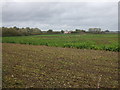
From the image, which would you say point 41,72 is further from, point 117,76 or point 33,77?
point 117,76

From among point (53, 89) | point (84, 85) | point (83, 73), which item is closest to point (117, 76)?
point (83, 73)

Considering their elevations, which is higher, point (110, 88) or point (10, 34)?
point (10, 34)

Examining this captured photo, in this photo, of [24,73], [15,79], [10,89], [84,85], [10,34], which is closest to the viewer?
[10,89]

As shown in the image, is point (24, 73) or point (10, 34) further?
point (10, 34)

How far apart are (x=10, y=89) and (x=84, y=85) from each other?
5.74 feet

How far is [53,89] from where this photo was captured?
3453 millimetres

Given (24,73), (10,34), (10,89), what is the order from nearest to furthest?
(10,89), (24,73), (10,34)

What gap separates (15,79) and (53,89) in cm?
117

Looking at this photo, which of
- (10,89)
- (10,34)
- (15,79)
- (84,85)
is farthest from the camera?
(10,34)

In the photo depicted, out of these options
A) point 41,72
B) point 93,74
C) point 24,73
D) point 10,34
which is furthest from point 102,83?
point 10,34

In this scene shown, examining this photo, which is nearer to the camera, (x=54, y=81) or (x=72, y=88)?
(x=72, y=88)

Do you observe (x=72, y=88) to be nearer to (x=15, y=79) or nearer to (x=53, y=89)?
(x=53, y=89)

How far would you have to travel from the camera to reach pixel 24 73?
14.9ft

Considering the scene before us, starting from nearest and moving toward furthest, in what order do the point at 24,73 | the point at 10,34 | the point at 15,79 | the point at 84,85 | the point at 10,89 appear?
the point at 10,89, the point at 84,85, the point at 15,79, the point at 24,73, the point at 10,34
